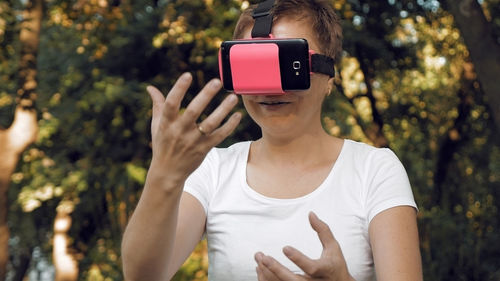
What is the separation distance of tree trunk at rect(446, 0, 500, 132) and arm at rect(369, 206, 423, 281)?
3373 millimetres

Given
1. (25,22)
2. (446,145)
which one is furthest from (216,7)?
(446,145)

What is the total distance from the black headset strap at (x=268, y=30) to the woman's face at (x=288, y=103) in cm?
2

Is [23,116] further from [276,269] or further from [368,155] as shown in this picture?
[276,269]

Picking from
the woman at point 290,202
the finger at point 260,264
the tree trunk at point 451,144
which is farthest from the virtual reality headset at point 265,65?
the tree trunk at point 451,144

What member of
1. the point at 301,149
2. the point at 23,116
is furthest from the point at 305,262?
the point at 23,116

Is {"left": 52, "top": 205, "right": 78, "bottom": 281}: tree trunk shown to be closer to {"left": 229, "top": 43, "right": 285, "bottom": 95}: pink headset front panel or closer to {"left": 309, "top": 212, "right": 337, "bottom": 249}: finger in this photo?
{"left": 229, "top": 43, "right": 285, "bottom": 95}: pink headset front panel

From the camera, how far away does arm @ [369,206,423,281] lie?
1560 millimetres

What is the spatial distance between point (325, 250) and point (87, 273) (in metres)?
8.91

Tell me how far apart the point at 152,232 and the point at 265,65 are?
0.43 meters

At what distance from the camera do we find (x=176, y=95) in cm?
125

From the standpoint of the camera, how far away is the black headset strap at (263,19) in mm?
1645

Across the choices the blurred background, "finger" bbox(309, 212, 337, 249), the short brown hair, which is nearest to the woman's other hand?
"finger" bbox(309, 212, 337, 249)

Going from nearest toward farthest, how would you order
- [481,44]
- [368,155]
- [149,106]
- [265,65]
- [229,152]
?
[265,65], [368,155], [229,152], [481,44], [149,106]

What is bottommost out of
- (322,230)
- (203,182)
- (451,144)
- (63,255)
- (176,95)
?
(63,255)
